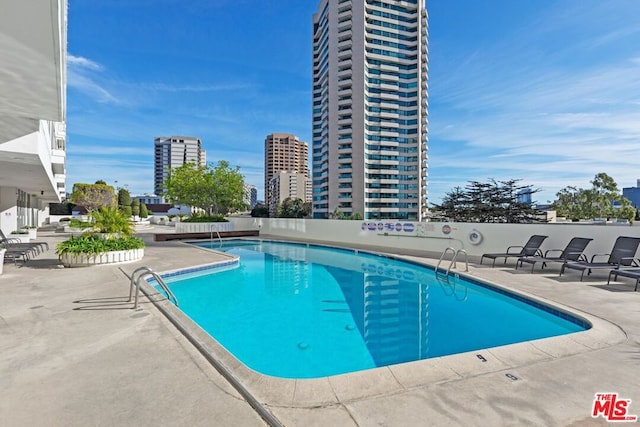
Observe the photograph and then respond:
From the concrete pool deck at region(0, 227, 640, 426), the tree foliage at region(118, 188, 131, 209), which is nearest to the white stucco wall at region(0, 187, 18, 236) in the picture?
the concrete pool deck at region(0, 227, 640, 426)

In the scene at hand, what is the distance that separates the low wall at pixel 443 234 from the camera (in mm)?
9938

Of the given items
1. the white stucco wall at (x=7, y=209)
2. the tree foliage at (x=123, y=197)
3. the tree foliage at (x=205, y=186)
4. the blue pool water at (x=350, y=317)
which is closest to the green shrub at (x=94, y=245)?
the blue pool water at (x=350, y=317)

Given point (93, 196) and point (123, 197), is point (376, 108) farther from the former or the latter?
point (93, 196)

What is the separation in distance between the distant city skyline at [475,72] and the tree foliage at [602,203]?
109 centimetres

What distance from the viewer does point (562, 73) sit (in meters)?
13.7

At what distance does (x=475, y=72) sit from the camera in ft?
90.9

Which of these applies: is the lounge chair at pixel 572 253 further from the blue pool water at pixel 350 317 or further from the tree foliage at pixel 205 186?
the tree foliage at pixel 205 186

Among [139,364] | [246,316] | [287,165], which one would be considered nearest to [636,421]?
[139,364]

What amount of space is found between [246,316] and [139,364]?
329 cm

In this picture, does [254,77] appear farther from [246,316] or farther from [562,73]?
[246,316]

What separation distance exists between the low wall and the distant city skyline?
5.63 meters

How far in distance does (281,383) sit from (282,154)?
507ft

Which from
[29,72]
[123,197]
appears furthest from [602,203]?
[123,197]

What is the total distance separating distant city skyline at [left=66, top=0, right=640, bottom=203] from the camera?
11.8 meters
